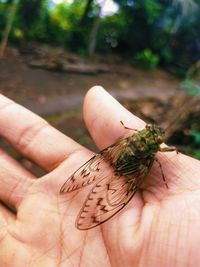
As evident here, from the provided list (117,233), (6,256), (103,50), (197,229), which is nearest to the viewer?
(197,229)

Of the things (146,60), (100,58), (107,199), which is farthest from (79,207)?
(146,60)

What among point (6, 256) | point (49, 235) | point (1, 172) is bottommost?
point (6, 256)

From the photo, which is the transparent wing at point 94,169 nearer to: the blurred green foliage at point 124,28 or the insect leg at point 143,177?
the insect leg at point 143,177

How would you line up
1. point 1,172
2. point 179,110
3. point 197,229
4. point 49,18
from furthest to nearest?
point 49,18, point 179,110, point 1,172, point 197,229

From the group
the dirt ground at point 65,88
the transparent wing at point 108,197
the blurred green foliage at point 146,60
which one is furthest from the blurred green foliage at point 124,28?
the transparent wing at point 108,197

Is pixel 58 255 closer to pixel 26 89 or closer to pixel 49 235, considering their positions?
pixel 49 235

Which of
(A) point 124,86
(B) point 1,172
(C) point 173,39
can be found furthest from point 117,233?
(C) point 173,39

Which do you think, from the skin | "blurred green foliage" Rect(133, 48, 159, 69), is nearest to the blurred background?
"blurred green foliage" Rect(133, 48, 159, 69)
